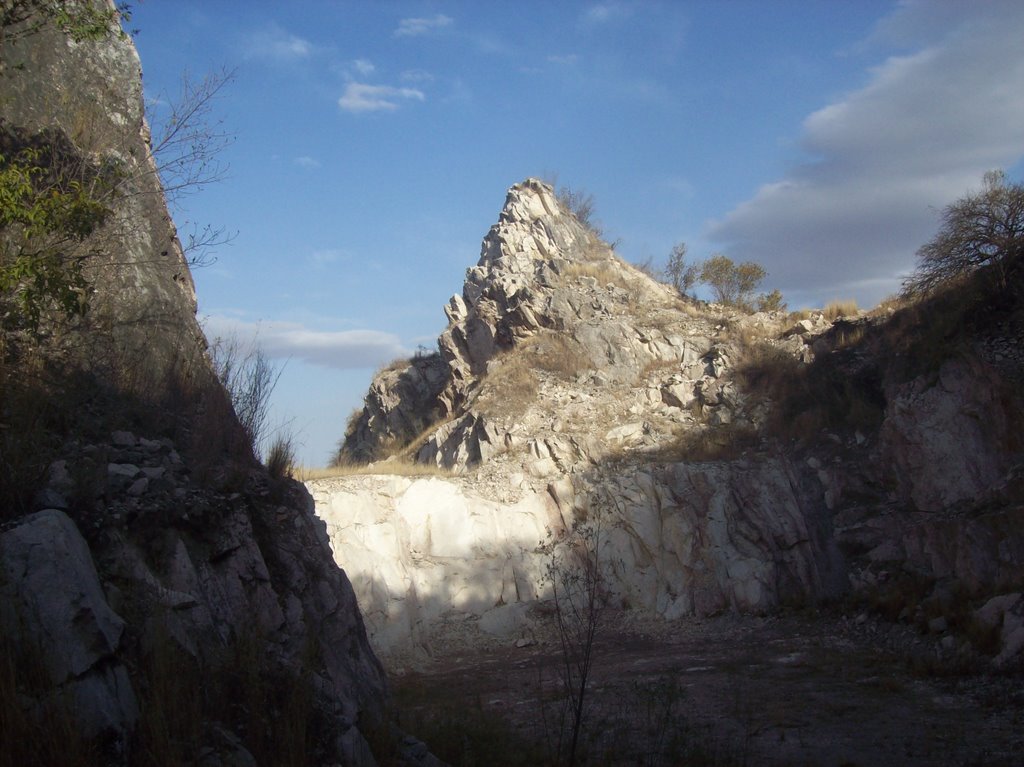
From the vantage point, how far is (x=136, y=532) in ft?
17.8

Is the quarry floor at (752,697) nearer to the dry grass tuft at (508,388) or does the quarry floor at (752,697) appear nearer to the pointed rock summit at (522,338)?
the dry grass tuft at (508,388)

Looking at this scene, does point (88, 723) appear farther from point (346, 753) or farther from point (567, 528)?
point (567, 528)

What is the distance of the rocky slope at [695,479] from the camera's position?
590 inches

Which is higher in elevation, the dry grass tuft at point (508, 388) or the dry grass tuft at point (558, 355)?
the dry grass tuft at point (558, 355)

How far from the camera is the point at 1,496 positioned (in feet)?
15.4

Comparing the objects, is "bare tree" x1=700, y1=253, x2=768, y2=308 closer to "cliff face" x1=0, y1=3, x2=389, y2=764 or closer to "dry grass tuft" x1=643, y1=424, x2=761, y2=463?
"dry grass tuft" x1=643, y1=424, x2=761, y2=463

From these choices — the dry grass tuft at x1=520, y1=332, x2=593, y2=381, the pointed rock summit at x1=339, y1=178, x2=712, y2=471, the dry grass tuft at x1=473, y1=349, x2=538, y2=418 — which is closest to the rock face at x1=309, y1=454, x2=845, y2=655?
the pointed rock summit at x1=339, y1=178, x2=712, y2=471

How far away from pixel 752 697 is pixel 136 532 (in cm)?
812

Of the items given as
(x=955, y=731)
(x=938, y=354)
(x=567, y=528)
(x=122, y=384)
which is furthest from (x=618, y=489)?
(x=122, y=384)

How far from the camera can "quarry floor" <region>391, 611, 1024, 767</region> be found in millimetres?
7586

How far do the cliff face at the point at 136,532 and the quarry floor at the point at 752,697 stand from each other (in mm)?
1926

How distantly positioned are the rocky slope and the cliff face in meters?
9.44

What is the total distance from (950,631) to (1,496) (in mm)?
12904

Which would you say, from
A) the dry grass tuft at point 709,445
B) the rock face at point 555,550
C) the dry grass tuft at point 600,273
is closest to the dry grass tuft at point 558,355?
the dry grass tuft at point 600,273
